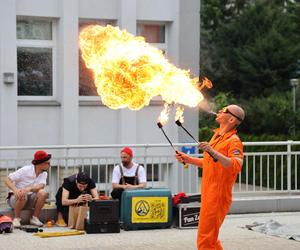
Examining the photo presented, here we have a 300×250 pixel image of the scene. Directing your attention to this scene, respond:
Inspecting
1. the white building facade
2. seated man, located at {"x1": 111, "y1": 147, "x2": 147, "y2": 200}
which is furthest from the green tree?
seated man, located at {"x1": 111, "y1": 147, "x2": 147, "y2": 200}

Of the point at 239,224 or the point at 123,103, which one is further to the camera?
the point at 239,224

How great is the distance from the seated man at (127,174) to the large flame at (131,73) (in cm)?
277

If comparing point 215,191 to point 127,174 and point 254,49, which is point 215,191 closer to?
point 127,174

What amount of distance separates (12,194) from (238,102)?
28.7 metres

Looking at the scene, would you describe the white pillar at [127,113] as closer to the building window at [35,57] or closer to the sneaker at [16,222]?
the building window at [35,57]

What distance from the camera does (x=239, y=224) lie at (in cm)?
1340

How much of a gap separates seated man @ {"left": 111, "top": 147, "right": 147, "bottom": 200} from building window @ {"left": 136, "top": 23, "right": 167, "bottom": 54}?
4945 mm

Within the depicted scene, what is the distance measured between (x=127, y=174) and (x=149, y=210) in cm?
91

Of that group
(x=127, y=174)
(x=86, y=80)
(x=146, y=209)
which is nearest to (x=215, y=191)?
(x=146, y=209)

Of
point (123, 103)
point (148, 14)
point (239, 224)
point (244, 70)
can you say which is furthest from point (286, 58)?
point (123, 103)

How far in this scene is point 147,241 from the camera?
11.6 meters

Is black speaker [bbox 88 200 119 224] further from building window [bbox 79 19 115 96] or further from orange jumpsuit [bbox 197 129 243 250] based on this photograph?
building window [bbox 79 19 115 96]

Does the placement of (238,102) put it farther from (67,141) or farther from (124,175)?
(124,175)

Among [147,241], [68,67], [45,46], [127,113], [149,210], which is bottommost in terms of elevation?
[147,241]
